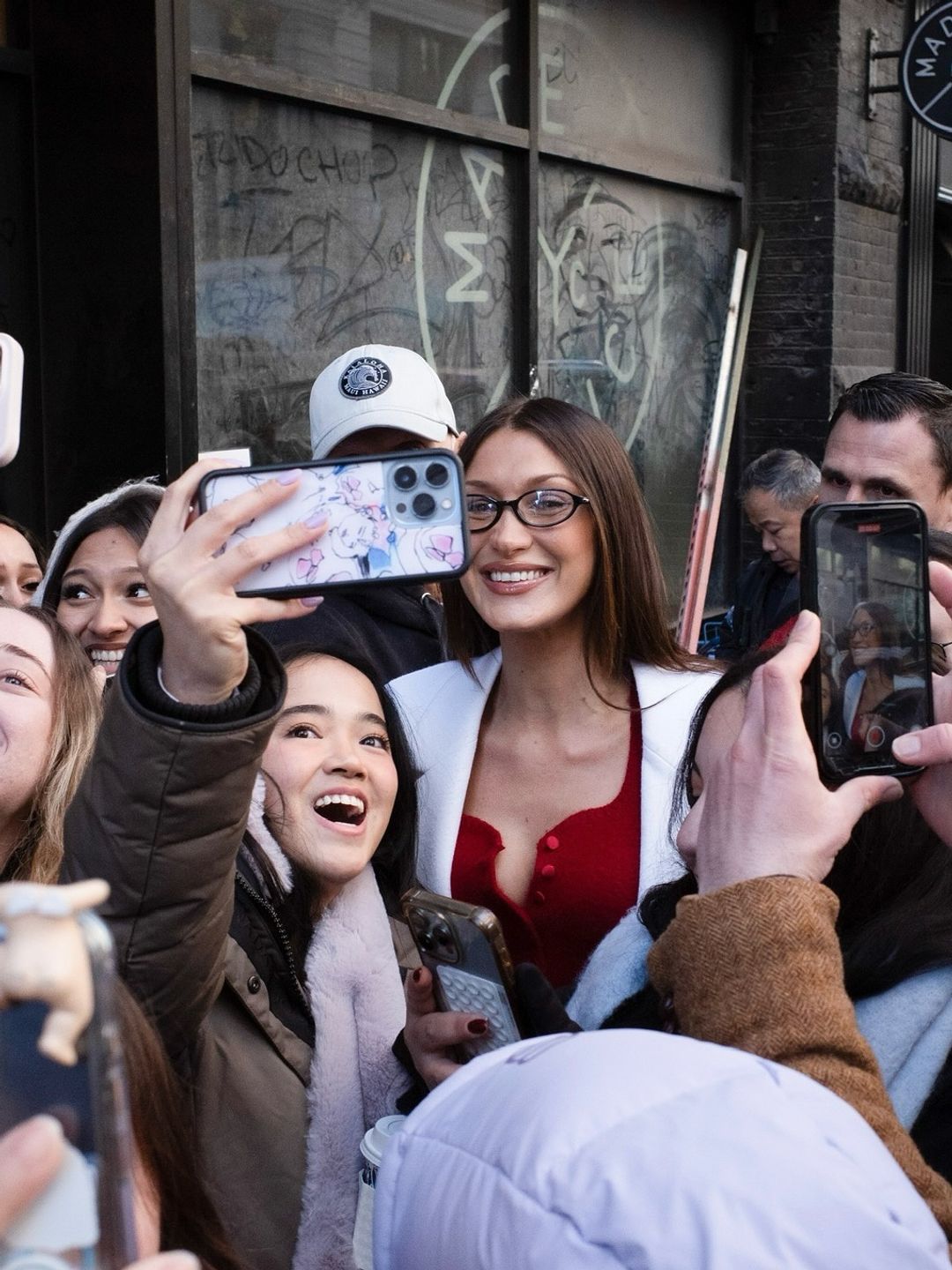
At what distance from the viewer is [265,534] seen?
1.50m

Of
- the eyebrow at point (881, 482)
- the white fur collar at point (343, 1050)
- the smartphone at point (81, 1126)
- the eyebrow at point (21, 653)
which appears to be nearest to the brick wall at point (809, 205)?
the eyebrow at point (881, 482)

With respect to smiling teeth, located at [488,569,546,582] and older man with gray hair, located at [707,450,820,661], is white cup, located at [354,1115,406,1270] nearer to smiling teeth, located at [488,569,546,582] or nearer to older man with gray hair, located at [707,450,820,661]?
smiling teeth, located at [488,569,546,582]

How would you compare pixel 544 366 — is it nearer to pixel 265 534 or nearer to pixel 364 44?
pixel 364 44

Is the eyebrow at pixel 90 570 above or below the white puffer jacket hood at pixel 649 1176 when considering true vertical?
above

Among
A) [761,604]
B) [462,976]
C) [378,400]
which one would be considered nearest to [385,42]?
[761,604]

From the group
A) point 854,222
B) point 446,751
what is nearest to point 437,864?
point 446,751

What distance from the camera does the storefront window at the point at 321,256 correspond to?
479 cm

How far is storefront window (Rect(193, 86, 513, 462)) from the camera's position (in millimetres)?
4789

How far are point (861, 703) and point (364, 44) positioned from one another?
4463 millimetres

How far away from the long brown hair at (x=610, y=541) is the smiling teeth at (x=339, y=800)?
0.58 metres

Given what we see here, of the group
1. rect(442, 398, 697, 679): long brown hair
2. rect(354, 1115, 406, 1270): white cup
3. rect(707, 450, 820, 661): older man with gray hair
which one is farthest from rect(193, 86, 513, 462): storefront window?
rect(354, 1115, 406, 1270): white cup

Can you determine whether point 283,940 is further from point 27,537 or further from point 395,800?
point 27,537

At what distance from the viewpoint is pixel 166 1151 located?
4.31ft

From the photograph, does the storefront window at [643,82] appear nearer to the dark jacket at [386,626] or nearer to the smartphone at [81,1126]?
the dark jacket at [386,626]
